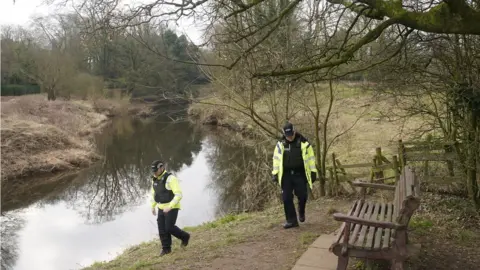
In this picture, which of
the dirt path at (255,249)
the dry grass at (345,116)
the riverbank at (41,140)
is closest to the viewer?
the dirt path at (255,249)

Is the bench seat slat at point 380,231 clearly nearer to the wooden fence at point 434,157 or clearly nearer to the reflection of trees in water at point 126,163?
the wooden fence at point 434,157

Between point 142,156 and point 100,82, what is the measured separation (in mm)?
22745

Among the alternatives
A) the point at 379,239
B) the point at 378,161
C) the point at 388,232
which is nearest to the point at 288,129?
the point at 388,232

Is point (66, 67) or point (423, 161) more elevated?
point (66, 67)

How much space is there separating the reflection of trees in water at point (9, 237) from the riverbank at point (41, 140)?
5566mm

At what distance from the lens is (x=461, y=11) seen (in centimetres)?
430

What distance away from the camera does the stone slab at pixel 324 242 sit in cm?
585

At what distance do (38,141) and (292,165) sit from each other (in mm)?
20560

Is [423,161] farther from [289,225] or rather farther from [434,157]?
[289,225]

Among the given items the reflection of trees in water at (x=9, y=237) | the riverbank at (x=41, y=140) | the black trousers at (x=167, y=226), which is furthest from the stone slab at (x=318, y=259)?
the riverbank at (x=41, y=140)

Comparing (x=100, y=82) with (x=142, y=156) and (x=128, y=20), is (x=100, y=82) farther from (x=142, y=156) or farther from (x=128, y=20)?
(x=128, y=20)

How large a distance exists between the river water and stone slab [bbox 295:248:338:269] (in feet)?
21.8

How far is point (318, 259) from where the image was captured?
17.7ft

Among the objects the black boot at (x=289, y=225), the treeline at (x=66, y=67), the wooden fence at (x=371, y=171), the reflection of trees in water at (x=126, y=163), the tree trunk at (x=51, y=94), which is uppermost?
the treeline at (x=66, y=67)
